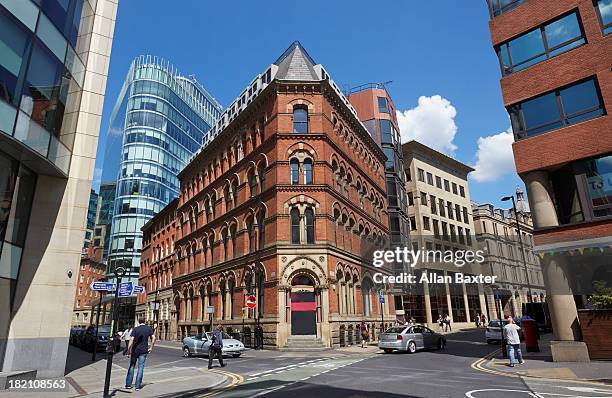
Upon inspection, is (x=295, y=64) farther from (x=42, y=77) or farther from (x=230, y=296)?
(x=42, y=77)

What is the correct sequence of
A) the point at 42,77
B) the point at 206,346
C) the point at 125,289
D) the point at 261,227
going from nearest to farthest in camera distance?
the point at 42,77, the point at 125,289, the point at 206,346, the point at 261,227

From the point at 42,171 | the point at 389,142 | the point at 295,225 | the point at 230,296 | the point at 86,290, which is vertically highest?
the point at 389,142

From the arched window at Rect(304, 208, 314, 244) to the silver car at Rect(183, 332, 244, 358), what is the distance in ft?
29.3

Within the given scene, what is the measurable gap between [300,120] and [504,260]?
158ft

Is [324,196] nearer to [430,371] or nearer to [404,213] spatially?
[430,371]

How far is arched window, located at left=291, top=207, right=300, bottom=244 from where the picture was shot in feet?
90.4

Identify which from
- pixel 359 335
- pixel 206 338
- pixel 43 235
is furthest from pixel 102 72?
pixel 359 335

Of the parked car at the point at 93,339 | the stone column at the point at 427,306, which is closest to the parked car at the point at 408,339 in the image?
the parked car at the point at 93,339

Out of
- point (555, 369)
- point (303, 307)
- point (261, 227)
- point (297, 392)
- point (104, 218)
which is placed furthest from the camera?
point (104, 218)

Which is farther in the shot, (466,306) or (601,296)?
(466,306)

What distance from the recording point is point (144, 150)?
73375 mm

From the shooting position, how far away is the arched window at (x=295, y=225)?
27.6 m

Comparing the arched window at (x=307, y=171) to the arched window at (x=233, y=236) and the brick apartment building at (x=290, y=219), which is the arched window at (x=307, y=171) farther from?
the arched window at (x=233, y=236)

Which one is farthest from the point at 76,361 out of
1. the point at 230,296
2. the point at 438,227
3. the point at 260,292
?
the point at 438,227
